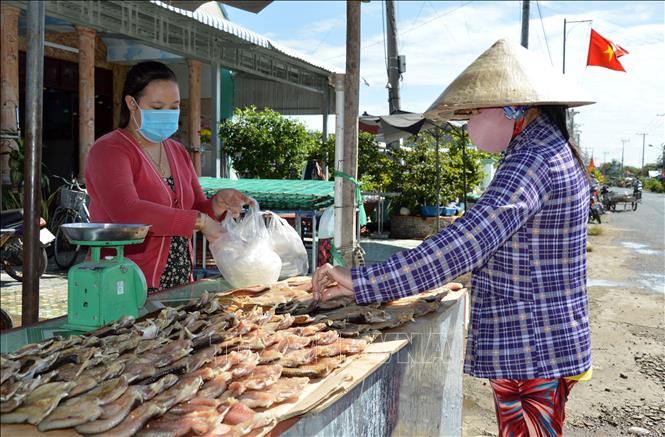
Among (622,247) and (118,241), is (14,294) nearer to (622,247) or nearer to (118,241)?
(118,241)

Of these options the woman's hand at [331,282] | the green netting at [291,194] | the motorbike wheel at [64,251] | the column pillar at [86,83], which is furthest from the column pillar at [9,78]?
the woman's hand at [331,282]

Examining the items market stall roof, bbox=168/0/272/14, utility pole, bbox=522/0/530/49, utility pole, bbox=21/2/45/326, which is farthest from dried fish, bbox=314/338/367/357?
utility pole, bbox=522/0/530/49

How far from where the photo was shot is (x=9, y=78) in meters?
9.17

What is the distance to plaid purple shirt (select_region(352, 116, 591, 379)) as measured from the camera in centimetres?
190

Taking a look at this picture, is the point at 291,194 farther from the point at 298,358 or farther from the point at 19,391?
the point at 19,391

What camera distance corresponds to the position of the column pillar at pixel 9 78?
882 centimetres

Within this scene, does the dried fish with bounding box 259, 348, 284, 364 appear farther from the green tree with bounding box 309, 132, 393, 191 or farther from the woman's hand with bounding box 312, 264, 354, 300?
the green tree with bounding box 309, 132, 393, 191

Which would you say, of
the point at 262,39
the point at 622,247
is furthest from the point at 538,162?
the point at 622,247

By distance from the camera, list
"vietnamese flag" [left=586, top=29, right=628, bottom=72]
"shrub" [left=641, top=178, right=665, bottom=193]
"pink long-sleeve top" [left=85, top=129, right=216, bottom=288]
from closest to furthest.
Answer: "pink long-sleeve top" [left=85, top=129, right=216, bottom=288] → "vietnamese flag" [left=586, top=29, right=628, bottom=72] → "shrub" [left=641, top=178, right=665, bottom=193]

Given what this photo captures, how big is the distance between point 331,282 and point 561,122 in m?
0.95

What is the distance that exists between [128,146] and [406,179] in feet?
38.9

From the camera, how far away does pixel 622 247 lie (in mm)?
14680

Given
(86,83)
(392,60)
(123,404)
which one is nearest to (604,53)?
(392,60)

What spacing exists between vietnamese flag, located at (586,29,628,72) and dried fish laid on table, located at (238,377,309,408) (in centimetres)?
1164
